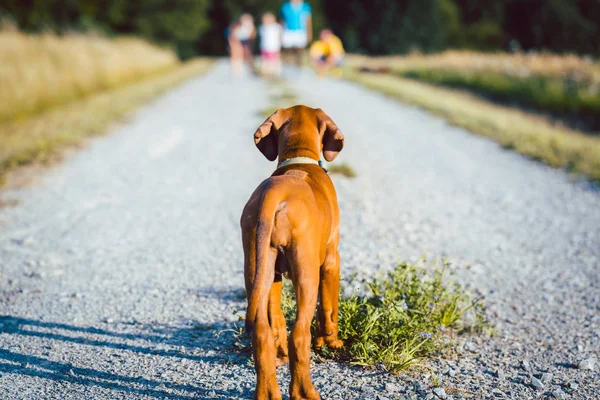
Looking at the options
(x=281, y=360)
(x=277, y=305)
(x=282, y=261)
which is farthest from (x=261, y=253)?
(x=281, y=360)

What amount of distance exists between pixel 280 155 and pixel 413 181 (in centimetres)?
429

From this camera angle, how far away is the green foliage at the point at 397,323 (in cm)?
288

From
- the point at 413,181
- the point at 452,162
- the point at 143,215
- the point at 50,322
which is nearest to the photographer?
the point at 50,322

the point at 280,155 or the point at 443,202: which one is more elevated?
the point at 280,155

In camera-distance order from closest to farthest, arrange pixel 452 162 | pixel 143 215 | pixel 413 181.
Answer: pixel 143 215, pixel 413 181, pixel 452 162

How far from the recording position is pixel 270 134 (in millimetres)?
3018

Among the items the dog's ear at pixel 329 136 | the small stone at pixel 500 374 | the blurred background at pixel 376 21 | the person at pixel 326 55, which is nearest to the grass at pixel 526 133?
the small stone at pixel 500 374

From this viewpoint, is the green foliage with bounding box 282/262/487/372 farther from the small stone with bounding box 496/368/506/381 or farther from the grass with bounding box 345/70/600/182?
the grass with bounding box 345/70/600/182

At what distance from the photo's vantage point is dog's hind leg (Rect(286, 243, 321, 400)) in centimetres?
236

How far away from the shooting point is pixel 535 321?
3598mm

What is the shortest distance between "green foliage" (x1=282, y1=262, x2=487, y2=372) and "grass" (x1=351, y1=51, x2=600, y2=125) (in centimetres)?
1111

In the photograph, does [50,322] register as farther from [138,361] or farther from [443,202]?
[443,202]

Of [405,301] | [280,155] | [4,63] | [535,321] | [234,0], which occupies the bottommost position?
[535,321]

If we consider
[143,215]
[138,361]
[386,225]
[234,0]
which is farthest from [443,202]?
[234,0]
